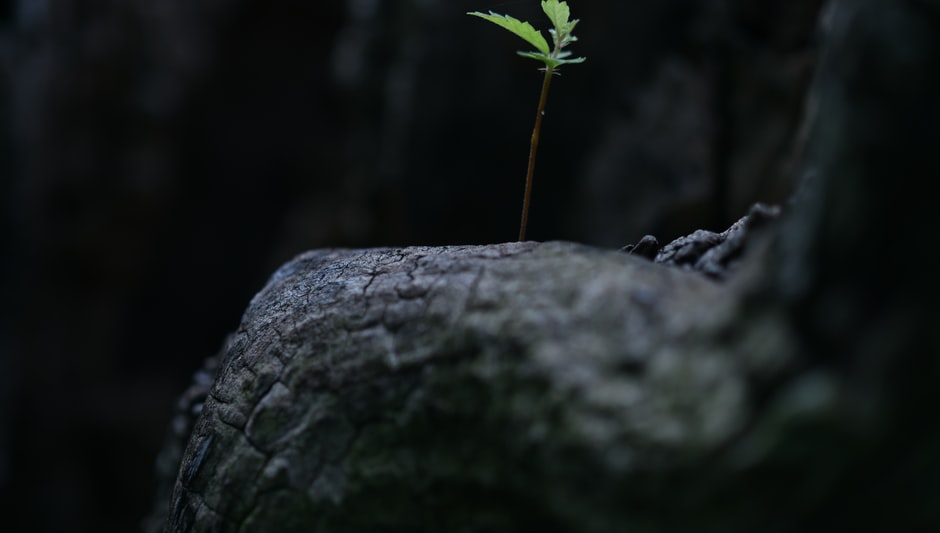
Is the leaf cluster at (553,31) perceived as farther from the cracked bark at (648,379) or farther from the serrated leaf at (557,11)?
the cracked bark at (648,379)

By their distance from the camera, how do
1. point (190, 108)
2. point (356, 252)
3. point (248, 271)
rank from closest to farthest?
point (356, 252), point (190, 108), point (248, 271)

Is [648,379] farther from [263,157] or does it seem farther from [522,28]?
[263,157]

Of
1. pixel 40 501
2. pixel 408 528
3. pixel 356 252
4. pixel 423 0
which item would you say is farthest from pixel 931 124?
pixel 40 501

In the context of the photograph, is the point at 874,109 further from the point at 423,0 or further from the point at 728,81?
the point at 423,0

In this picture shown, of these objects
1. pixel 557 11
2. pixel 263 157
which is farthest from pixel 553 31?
pixel 263 157

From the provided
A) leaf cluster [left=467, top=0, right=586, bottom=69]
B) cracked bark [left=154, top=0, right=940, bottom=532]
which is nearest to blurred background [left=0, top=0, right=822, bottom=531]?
leaf cluster [left=467, top=0, right=586, bottom=69]

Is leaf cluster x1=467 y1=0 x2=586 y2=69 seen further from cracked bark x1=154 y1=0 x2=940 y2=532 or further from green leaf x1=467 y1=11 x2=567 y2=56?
cracked bark x1=154 y1=0 x2=940 y2=532

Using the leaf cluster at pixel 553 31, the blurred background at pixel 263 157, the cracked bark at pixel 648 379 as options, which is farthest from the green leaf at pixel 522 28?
the blurred background at pixel 263 157
